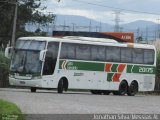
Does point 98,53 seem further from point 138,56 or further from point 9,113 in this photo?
point 9,113

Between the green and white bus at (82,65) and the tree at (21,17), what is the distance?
31.2 m

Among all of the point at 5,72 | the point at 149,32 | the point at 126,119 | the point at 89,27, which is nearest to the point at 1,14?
the point at 5,72

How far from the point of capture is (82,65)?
3262 centimetres

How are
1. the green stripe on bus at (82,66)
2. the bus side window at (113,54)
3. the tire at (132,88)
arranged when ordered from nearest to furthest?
1. the green stripe on bus at (82,66)
2. the bus side window at (113,54)
3. the tire at (132,88)

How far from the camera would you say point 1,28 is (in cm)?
6856

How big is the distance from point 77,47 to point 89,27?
55.8 m

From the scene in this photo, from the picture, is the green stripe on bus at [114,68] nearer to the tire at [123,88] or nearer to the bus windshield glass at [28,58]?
the tire at [123,88]

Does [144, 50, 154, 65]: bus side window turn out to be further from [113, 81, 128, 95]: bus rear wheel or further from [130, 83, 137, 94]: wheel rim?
[113, 81, 128, 95]: bus rear wheel

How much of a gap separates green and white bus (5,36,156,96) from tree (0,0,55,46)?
31177mm

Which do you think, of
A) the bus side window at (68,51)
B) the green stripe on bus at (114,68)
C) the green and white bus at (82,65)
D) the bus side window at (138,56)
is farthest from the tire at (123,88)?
the bus side window at (68,51)

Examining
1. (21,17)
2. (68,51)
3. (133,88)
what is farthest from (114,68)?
(21,17)

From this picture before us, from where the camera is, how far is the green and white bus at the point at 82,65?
31.0 metres

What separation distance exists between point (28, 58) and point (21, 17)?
40212mm

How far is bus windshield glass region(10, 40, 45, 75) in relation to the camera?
101ft
